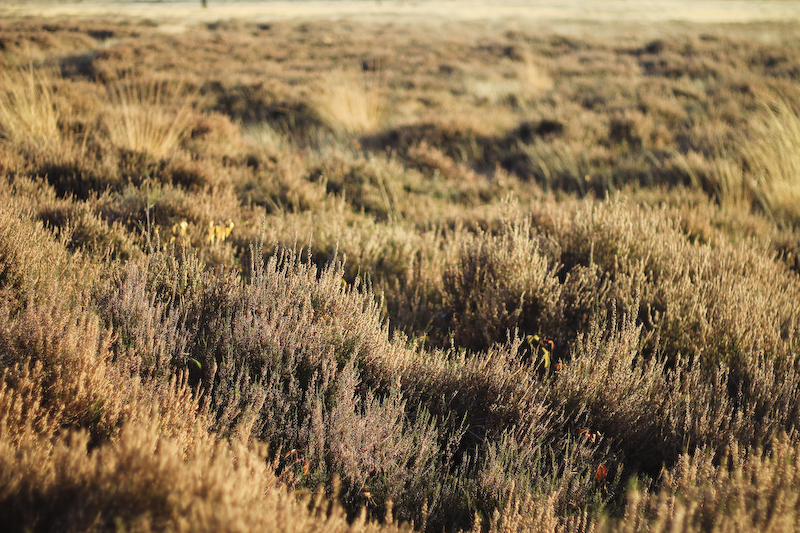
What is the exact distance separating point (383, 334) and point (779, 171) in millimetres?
4822

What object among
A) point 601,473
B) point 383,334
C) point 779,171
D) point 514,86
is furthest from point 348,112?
point 601,473

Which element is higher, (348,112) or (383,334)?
(348,112)

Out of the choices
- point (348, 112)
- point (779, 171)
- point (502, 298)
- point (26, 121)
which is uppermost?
point (348, 112)

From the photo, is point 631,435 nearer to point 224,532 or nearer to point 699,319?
point 699,319

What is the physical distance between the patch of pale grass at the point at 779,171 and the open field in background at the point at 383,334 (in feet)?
0.12

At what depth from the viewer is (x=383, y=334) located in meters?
2.24

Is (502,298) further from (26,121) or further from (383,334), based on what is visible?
(26,121)

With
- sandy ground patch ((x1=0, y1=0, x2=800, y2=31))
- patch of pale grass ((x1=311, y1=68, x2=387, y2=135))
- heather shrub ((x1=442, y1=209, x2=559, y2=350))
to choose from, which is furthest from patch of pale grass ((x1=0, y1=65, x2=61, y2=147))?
sandy ground patch ((x1=0, y1=0, x2=800, y2=31))

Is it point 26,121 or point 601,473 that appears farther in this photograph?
point 26,121

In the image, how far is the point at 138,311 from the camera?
1.98 m

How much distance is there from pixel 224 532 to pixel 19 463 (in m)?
0.62

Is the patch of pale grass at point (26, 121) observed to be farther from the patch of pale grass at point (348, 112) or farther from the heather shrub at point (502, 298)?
the heather shrub at point (502, 298)

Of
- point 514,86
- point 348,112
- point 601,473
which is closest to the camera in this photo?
point 601,473

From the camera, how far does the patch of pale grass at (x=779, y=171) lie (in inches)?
177
